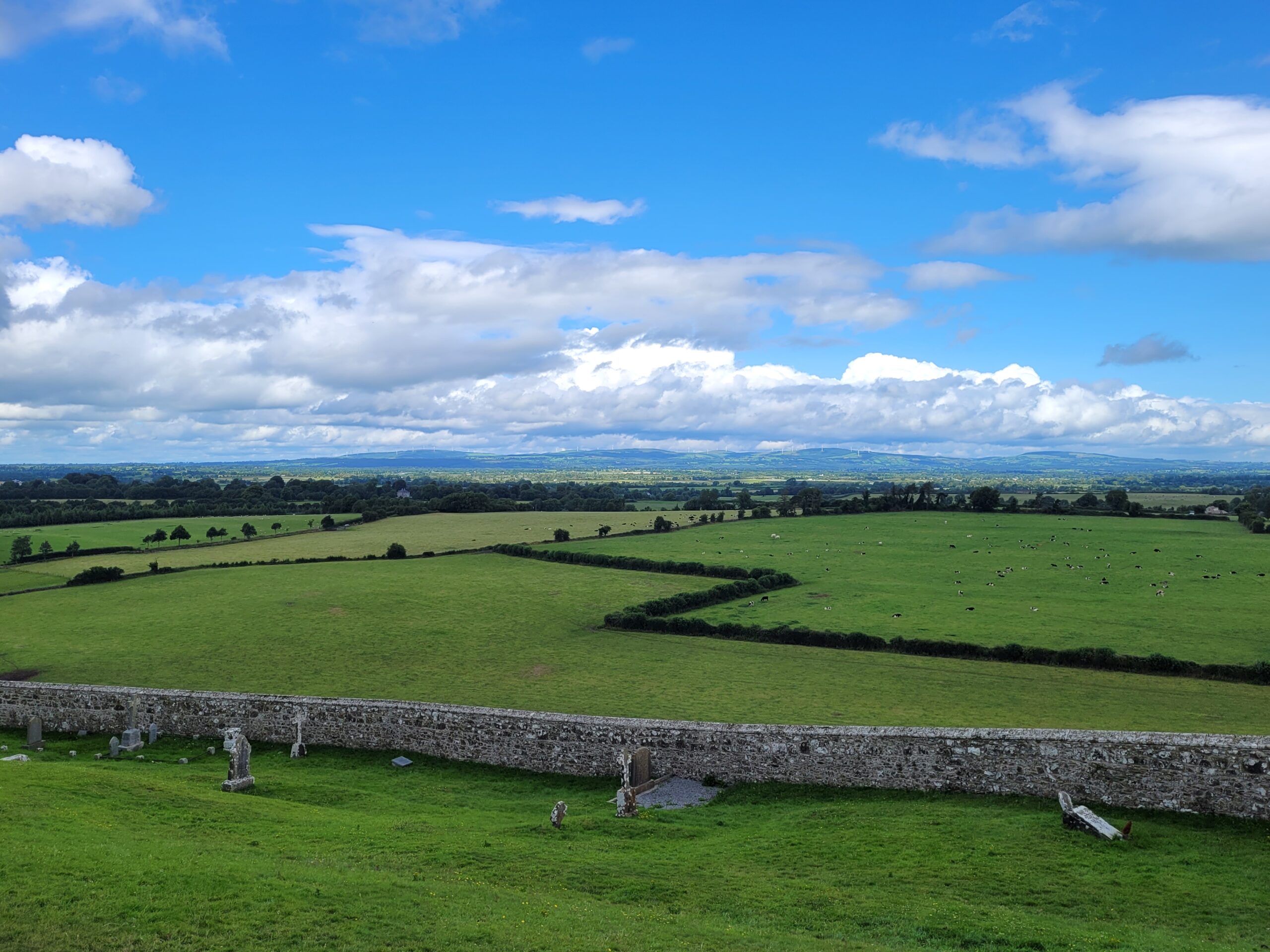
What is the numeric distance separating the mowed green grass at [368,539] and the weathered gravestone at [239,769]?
60.4 m

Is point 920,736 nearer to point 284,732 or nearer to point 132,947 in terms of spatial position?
point 132,947

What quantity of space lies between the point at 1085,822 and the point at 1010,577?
60.9 m

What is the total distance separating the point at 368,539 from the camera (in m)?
99.4

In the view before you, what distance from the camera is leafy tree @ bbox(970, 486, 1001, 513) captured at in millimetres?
121438

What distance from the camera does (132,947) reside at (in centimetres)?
998

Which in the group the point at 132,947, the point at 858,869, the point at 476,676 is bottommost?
the point at 476,676

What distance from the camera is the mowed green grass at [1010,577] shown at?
50.0 metres

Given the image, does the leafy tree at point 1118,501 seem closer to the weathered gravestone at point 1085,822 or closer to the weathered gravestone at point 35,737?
the weathered gravestone at point 1085,822

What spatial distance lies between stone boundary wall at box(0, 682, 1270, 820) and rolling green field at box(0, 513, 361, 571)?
70733 mm

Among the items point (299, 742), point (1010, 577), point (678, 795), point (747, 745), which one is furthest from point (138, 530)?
point (747, 745)

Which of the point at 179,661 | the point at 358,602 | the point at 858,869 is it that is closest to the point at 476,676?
the point at 179,661

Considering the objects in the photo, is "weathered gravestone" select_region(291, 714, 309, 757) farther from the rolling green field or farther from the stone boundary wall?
the rolling green field

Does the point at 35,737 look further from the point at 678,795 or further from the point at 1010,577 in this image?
the point at 1010,577

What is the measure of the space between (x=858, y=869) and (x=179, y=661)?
4299cm
